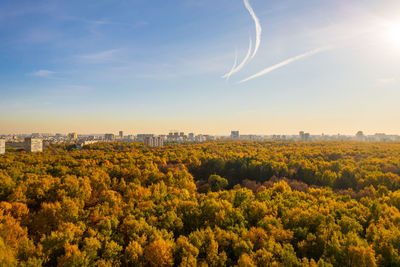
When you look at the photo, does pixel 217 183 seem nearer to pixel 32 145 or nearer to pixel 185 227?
pixel 185 227

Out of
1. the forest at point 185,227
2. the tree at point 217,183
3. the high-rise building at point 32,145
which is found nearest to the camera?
A: the forest at point 185,227

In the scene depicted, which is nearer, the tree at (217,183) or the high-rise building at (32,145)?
the tree at (217,183)

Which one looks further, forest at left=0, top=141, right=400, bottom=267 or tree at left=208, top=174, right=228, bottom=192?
tree at left=208, top=174, right=228, bottom=192

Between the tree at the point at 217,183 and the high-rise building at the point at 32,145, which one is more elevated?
the high-rise building at the point at 32,145

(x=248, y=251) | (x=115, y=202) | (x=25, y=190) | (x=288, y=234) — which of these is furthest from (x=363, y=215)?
(x=25, y=190)

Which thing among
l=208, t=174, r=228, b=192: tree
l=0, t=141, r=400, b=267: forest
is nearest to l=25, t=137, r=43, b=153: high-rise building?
l=0, t=141, r=400, b=267: forest

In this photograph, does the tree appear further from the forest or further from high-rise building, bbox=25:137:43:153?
high-rise building, bbox=25:137:43:153

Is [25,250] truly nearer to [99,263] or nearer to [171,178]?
[99,263]

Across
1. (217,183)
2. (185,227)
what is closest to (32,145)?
(217,183)

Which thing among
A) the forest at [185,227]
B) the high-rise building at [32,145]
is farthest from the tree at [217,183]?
the high-rise building at [32,145]

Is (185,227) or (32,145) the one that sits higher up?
(32,145)

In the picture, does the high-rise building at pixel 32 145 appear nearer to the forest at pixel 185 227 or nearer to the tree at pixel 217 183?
the forest at pixel 185 227
